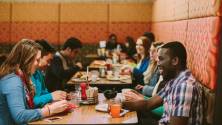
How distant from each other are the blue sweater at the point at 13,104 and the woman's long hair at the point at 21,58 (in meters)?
0.08

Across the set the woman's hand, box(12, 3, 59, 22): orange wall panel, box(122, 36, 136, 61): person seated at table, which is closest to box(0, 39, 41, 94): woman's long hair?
the woman's hand

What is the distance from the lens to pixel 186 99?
244 cm

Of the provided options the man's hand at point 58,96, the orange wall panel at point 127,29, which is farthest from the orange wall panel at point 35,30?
the man's hand at point 58,96

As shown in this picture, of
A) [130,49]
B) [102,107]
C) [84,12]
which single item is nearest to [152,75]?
[102,107]

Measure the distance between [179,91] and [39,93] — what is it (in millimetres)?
1809

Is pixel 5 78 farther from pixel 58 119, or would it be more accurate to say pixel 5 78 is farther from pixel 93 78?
pixel 93 78

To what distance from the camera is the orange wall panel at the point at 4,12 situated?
995 cm

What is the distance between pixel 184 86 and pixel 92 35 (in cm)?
778

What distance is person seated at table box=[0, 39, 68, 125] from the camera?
265 centimetres

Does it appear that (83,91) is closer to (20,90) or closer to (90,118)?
(90,118)

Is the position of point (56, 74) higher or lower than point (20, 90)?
lower

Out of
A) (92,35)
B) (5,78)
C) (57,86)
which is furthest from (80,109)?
(92,35)

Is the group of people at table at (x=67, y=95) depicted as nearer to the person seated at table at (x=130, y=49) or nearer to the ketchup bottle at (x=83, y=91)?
the ketchup bottle at (x=83, y=91)

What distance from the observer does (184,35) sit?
3.78 metres
